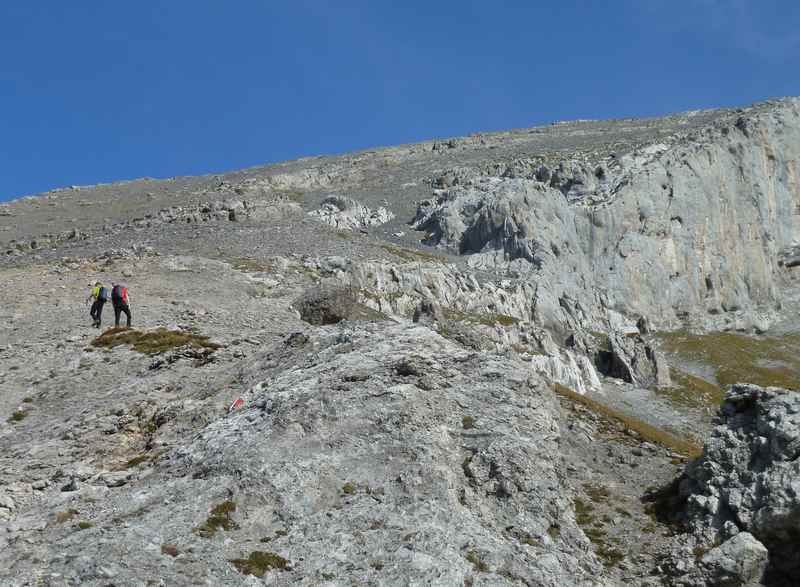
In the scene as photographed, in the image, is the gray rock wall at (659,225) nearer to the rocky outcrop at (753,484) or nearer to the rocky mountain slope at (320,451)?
the rocky mountain slope at (320,451)

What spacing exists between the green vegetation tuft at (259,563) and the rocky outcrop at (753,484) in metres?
9.07

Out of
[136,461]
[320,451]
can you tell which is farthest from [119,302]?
[320,451]

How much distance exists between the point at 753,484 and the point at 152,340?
2206 cm

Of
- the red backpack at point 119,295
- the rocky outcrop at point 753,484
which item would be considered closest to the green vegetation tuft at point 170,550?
the rocky outcrop at point 753,484

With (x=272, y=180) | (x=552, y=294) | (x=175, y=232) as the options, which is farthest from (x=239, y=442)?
(x=272, y=180)

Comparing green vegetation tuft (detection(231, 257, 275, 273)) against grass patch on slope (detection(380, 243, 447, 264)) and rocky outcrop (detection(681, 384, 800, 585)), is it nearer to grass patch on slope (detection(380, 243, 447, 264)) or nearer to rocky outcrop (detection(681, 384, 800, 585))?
grass patch on slope (detection(380, 243, 447, 264))

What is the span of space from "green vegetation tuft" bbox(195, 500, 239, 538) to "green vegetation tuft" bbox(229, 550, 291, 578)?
96cm

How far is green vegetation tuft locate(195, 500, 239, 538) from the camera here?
1623 cm

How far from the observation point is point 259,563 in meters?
15.6

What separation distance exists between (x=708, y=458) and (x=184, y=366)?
16821 mm

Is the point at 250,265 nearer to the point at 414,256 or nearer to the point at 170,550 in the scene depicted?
the point at 414,256

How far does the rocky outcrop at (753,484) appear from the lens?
56.7 feet

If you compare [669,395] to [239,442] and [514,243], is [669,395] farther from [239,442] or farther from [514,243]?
[239,442]

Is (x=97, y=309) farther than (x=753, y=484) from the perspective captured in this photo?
Yes
